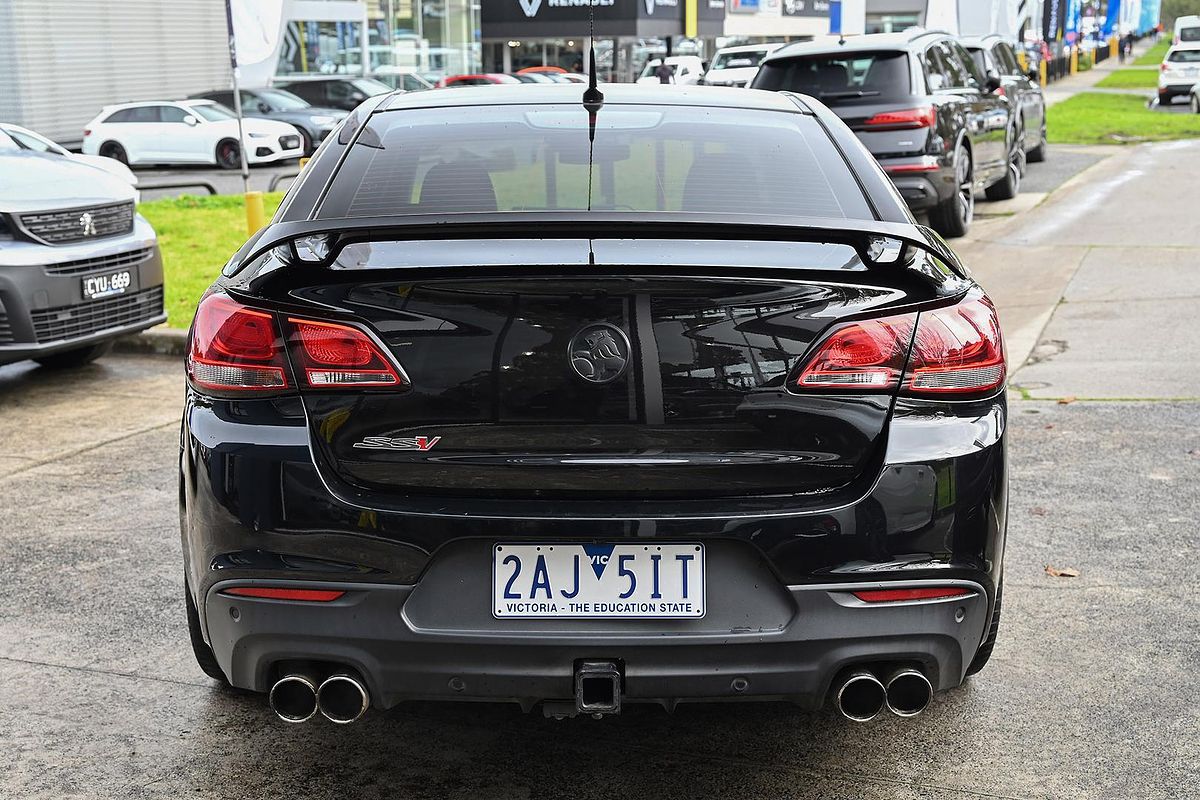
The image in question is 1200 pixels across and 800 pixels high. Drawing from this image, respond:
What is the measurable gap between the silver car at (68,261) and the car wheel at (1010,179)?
10112 millimetres

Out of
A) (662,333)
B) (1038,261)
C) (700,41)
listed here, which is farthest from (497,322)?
(700,41)

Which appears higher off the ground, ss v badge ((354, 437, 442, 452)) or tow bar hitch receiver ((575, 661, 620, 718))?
ss v badge ((354, 437, 442, 452))

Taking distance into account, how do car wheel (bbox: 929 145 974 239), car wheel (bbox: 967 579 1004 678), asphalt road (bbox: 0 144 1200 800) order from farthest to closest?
1. car wheel (bbox: 929 145 974 239)
2. asphalt road (bbox: 0 144 1200 800)
3. car wheel (bbox: 967 579 1004 678)

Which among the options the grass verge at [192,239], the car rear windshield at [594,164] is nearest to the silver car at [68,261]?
the grass verge at [192,239]

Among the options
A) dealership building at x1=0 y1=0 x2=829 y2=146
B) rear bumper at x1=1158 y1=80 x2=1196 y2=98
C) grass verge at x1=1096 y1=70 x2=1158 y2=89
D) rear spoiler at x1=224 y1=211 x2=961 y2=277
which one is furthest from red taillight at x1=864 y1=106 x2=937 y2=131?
grass verge at x1=1096 y1=70 x2=1158 y2=89

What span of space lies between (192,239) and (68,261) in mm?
6166

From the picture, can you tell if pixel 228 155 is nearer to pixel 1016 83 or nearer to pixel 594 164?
pixel 1016 83

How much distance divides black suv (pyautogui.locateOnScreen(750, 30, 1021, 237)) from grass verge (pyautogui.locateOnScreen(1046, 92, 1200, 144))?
420 inches

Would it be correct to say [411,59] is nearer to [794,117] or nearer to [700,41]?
[700,41]

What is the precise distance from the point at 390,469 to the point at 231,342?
0.44 m

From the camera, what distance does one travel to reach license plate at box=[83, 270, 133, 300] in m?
7.69

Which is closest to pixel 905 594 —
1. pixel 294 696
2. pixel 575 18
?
pixel 294 696

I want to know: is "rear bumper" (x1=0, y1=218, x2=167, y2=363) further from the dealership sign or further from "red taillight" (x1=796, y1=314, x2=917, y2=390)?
the dealership sign

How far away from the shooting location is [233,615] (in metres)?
2.86
